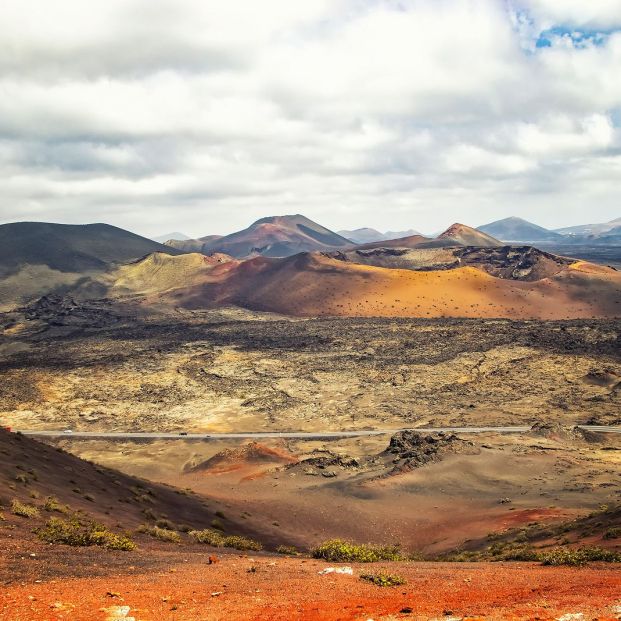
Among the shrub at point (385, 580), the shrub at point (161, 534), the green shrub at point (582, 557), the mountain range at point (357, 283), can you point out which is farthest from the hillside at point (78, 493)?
the mountain range at point (357, 283)

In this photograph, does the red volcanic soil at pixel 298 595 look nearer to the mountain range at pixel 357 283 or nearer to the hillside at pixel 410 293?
the hillside at pixel 410 293

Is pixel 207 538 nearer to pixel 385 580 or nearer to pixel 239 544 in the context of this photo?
pixel 239 544

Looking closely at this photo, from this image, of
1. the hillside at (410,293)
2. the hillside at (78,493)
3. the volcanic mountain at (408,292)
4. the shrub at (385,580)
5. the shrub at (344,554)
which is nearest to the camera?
the shrub at (385,580)

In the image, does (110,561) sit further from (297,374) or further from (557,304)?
(557,304)

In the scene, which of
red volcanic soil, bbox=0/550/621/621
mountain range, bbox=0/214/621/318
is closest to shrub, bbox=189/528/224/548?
red volcanic soil, bbox=0/550/621/621

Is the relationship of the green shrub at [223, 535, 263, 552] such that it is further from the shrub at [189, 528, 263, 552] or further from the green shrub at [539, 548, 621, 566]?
the green shrub at [539, 548, 621, 566]

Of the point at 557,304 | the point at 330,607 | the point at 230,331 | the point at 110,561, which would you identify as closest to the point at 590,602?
the point at 330,607
